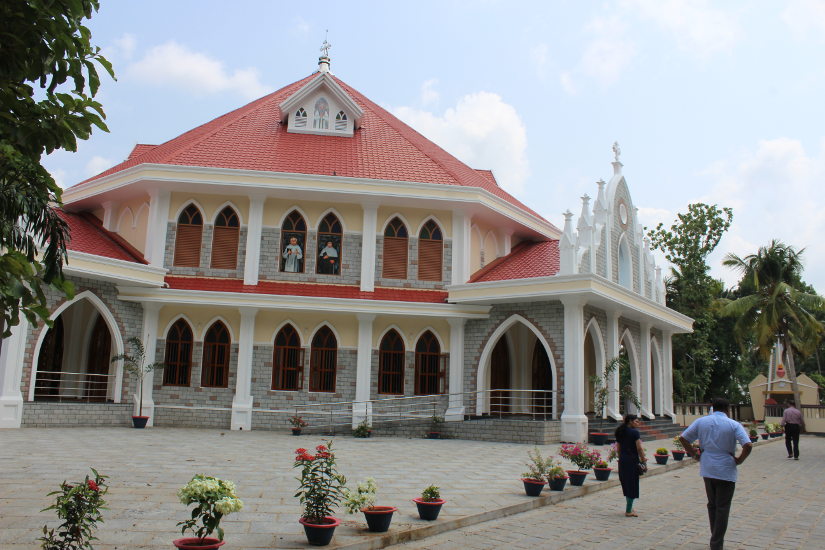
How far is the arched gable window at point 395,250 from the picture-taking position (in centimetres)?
1927

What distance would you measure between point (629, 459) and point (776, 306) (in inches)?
951

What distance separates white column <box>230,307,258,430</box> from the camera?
17.6 meters

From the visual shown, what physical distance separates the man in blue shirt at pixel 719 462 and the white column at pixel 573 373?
9786 millimetres

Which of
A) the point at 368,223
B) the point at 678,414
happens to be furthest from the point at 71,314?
the point at 678,414

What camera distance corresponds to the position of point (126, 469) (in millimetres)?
9555

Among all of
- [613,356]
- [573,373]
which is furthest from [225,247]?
[613,356]

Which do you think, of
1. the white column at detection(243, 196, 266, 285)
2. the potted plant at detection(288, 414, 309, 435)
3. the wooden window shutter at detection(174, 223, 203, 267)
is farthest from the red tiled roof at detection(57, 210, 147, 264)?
the potted plant at detection(288, 414, 309, 435)

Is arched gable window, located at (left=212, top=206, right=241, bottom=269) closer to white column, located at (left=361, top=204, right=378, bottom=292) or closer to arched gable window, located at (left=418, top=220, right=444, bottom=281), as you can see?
white column, located at (left=361, top=204, right=378, bottom=292)

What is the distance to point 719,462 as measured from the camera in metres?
6.42

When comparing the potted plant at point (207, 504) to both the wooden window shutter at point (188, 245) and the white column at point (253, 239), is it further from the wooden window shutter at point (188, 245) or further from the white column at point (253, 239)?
the wooden window shutter at point (188, 245)

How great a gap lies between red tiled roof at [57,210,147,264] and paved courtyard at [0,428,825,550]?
487 centimetres

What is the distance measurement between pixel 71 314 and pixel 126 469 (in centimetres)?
1087

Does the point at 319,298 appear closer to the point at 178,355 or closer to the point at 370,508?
the point at 178,355

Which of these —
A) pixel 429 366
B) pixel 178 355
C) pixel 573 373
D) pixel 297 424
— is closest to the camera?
pixel 573 373
